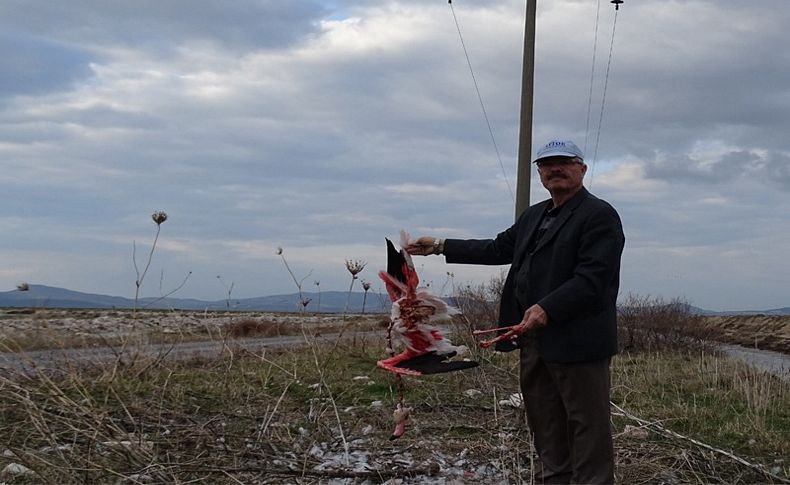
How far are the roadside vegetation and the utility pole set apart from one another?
2509 millimetres

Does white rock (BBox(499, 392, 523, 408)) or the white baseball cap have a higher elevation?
the white baseball cap

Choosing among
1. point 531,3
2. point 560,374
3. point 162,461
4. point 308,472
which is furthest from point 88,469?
point 531,3

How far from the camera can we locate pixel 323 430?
5871 millimetres

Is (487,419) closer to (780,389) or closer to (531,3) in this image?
(780,389)

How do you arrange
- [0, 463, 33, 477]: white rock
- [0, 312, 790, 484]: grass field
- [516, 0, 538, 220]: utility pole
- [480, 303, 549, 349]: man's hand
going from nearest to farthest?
[480, 303, 549, 349]: man's hand
[0, 463, 33, 477]: white rock
[0, 312, 790, 484]: grass field
[516, 0, 538, 220]: utility pole

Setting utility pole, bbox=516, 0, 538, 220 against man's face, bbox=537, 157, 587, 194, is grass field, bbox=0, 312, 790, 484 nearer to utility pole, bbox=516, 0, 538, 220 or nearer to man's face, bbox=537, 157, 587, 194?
man's face, bbox=537, 157, 587, 194

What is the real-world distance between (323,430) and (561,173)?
289 cm

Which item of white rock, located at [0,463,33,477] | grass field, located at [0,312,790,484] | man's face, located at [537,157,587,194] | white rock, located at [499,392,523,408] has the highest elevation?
man's face, located at [537,157,587,194]

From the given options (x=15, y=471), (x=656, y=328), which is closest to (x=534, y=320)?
(x=15, y=471)

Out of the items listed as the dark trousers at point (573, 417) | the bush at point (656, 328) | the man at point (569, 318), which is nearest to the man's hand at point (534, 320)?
the man at point (569, 318)

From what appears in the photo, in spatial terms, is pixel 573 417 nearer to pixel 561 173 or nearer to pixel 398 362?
pixel 398 362

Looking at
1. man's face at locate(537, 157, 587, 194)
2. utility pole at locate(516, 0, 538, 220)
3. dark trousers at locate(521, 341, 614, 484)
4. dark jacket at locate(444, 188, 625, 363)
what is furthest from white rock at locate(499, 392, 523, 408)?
utility pole at locate(516, 0, 538, 220)

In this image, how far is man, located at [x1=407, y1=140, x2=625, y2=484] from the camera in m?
3.81

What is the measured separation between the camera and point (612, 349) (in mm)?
3936
